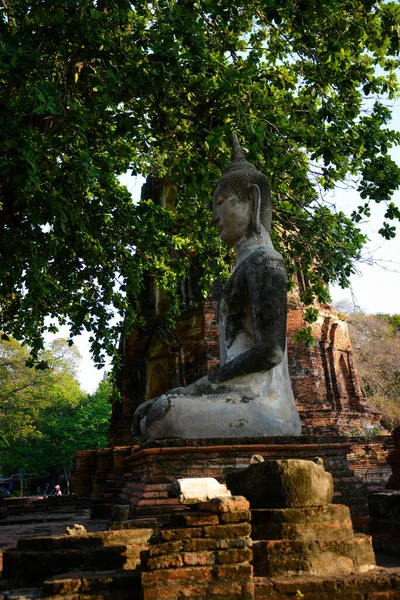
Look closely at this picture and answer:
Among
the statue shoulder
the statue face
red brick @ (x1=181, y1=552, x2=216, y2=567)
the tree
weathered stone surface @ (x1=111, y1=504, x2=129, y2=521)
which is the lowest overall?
red brick @ (x1=181, y1=552, x2=216, y2=567)

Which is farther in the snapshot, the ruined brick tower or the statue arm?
the ruined brick tower

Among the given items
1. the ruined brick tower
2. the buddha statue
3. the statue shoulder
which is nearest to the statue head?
the buddha statue

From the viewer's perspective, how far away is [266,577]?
222 cm

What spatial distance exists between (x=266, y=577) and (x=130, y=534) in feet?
2.44

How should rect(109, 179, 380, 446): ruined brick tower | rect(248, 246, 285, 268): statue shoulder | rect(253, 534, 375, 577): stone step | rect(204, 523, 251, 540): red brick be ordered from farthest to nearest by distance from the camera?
rect(109, 179, 380, 446): ruined brick tower → rect(248, 246, 285, 268): statue shoulder → rect(253, 534, 375, 577): stone step → rect(204, 523, 251, 540): red brick

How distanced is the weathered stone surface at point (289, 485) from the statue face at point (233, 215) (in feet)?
8.42

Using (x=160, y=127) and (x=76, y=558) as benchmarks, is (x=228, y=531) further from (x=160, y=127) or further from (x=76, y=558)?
(x=160, y=127)

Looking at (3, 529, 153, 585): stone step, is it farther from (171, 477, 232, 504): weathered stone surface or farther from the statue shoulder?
the statue shoulder

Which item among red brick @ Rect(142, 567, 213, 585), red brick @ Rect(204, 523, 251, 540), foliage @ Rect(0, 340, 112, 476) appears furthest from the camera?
foliage @ Rect(0, 340, 112, 476)

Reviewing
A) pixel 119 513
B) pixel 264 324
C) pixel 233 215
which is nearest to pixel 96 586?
pixel 119 513

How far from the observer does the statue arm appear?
3955mm

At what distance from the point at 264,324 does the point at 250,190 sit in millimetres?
1336

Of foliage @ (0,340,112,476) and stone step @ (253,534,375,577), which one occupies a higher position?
foliage @ (0,340,112,476)

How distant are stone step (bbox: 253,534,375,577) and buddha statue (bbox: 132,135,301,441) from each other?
140 centimetres
